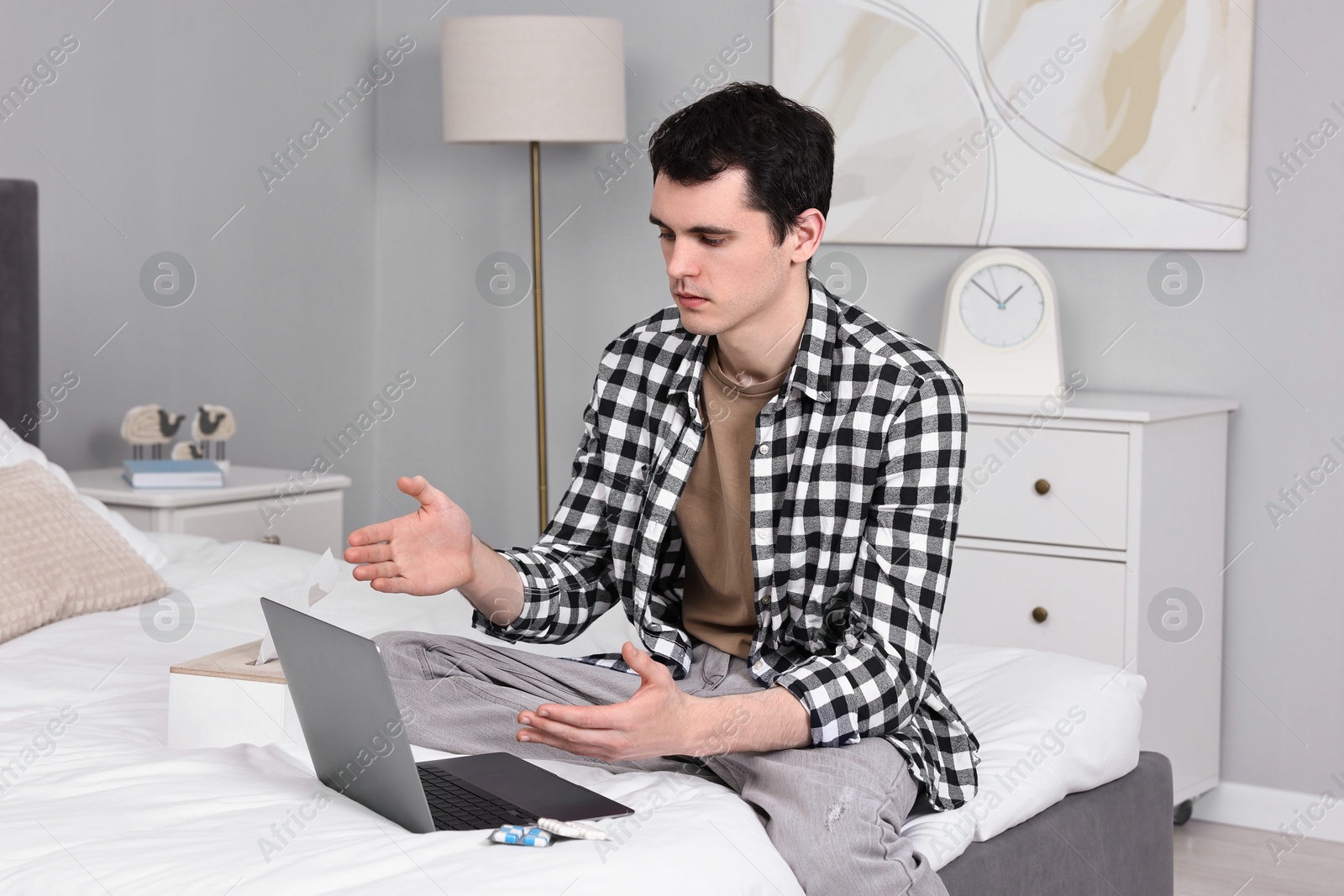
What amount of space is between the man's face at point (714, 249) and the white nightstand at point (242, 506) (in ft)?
5.73

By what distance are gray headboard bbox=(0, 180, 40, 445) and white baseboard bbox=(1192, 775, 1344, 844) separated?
243cm

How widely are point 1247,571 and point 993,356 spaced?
629mm

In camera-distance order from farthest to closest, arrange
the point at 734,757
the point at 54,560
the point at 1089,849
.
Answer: the point at 54,560, the point at 1089,849, the point at 734,757

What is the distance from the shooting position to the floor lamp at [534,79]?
10.5 ft

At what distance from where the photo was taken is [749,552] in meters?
1.52

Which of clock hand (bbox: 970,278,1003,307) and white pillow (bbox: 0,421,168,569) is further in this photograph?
clock hand (bbox: 970,278,1003,307)

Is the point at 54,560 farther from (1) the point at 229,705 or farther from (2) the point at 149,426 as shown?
(2) the point at 149,426

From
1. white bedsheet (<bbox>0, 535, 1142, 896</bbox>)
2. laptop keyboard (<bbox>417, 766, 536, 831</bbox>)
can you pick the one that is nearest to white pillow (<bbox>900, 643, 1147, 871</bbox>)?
white bedsheet (<bbox>0, 535, 1142, 896</bbox>)

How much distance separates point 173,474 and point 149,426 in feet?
0.73

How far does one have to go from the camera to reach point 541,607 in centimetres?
154

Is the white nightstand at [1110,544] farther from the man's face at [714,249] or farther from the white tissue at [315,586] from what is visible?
the white tissue at [315,586]

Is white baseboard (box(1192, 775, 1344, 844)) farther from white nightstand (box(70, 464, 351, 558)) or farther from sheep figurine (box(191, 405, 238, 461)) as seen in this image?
sheep figurine (box(191, 405, 238, 461))

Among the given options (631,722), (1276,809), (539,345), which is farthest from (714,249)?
(539,345)

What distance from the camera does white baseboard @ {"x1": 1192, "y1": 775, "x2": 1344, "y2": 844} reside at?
2701mm
